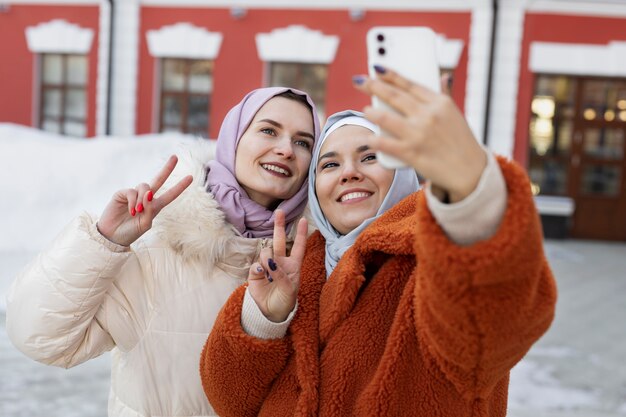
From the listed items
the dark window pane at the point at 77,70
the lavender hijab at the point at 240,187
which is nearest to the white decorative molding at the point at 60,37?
the dark window pane at the point at 77,70

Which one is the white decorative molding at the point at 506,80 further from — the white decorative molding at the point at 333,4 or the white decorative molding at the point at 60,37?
the white decorative molding at the point at 60,37

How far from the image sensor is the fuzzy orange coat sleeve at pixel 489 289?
2.98ft

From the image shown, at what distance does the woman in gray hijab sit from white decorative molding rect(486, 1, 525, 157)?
24.6ft

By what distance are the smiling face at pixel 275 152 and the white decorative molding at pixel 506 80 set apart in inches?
287

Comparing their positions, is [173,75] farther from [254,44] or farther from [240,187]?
[240,187]

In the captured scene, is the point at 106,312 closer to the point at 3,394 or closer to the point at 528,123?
the point at 3,394

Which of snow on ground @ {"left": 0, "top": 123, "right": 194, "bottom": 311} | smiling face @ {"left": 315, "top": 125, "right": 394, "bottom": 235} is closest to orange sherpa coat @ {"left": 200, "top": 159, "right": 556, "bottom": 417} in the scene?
smiling face @ {"left": 315, "top": 125, "right": 394, "bottom": 235}

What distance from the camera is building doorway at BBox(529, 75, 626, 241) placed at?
29.3 ft

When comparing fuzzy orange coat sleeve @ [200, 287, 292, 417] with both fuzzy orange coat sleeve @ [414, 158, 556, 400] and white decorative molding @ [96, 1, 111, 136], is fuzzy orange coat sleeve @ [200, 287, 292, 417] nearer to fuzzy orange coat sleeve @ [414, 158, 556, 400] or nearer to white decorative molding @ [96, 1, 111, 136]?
fuzzy orange coat sleeve @ [414, 158, 556, 400]

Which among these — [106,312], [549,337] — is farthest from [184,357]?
[549,337]

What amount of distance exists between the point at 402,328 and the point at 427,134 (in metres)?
0.45

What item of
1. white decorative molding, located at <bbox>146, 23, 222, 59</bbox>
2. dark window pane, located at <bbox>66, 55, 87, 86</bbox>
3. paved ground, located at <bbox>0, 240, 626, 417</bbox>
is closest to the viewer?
paved ground, located at <bbox>0, 240, 626, 417</bbox>

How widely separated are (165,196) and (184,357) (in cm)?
42

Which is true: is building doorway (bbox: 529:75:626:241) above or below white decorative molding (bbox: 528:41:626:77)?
below
